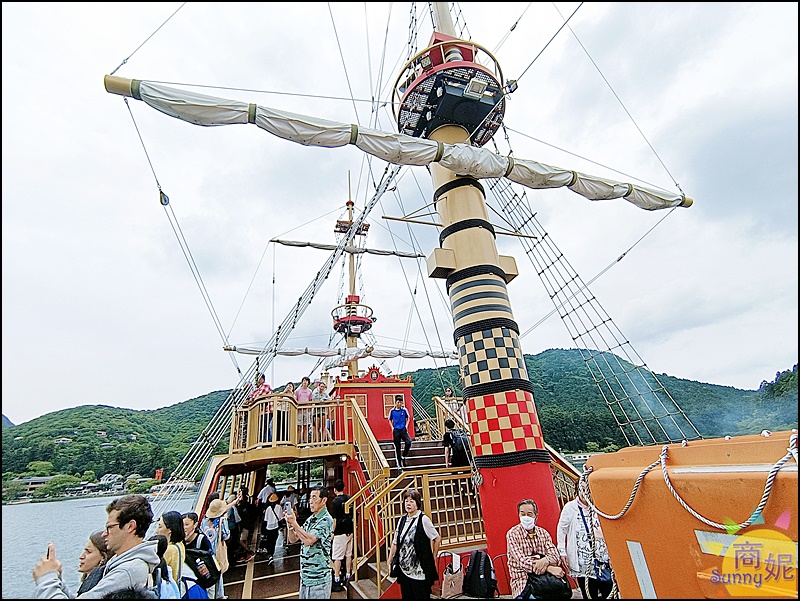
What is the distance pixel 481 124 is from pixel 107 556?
8002 mm

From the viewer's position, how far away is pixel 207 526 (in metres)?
4.13

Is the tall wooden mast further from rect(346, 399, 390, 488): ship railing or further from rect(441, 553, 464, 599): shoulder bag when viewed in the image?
rect(346, 399, 390, 488): ship railing

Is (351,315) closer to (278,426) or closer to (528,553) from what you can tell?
(278,426)

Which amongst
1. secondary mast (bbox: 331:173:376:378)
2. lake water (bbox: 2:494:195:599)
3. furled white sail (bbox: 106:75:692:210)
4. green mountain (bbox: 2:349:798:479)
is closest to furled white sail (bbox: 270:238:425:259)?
secondary mast (bbox: 331:173:376:378)

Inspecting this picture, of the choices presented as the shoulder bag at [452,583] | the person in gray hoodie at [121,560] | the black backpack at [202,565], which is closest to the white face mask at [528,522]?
the shoulder bag at [452,583]

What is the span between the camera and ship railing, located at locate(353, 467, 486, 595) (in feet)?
19.1

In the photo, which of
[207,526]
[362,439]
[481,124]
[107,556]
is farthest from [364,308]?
[107,556]

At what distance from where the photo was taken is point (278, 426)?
8.60 meters

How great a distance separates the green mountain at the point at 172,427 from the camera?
15.6 ft

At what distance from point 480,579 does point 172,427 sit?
12.1 metres

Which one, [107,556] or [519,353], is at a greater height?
[519,353]

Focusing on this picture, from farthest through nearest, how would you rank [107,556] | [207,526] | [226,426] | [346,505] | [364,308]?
[364,308]
[226,426]
[346,505]
[207,526]
[107,556]

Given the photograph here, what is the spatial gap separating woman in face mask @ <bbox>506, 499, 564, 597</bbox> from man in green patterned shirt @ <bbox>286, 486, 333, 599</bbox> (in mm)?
1682

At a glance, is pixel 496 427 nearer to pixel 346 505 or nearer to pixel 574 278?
pixel 346 505
